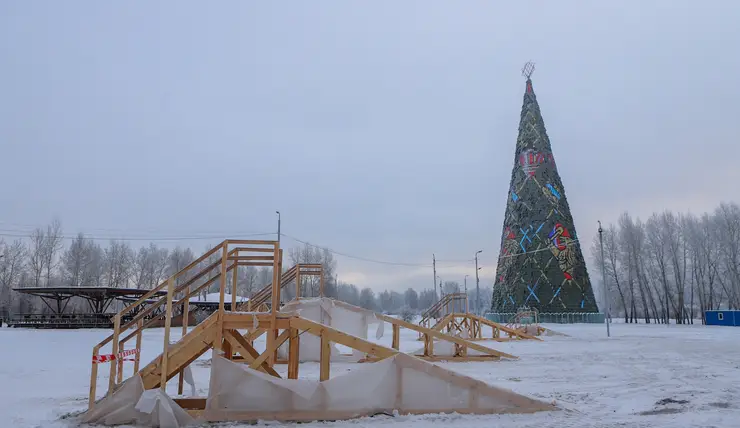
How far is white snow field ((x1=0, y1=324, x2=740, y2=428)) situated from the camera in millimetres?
7852

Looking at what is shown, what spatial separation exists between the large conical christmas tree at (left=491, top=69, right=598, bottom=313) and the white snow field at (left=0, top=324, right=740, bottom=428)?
75.7 feet

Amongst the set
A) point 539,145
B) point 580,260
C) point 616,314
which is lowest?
point 616,314

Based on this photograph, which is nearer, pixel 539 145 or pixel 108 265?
pixel 539 145

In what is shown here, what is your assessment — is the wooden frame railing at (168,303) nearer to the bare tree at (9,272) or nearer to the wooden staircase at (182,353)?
the wooden staircase at (182,353)

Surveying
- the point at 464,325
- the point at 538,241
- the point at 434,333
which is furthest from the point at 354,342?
the point at 538,241

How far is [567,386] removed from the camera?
11.3m

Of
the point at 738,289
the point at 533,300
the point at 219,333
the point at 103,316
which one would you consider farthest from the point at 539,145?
the point at 219,333

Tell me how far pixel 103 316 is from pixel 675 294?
64471 millimetres

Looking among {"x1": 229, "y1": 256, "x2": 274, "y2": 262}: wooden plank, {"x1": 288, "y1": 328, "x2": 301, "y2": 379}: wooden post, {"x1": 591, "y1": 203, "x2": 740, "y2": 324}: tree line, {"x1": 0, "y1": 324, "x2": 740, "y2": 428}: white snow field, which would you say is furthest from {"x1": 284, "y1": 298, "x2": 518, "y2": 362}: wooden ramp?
{"x1": 591, "y1": 203, "x2": 740, "y2": 324}: tree line

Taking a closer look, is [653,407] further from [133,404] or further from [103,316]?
[103,316]

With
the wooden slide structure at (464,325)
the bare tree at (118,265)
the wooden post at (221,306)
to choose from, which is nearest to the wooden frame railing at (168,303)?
the wooden post at (221,306)

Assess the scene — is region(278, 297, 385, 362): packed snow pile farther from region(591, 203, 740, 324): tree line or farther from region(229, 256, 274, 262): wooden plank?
region(591, 203, 740, 324): tree line

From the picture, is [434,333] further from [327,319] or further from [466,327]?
[466,327]

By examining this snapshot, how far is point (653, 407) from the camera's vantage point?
867cm
